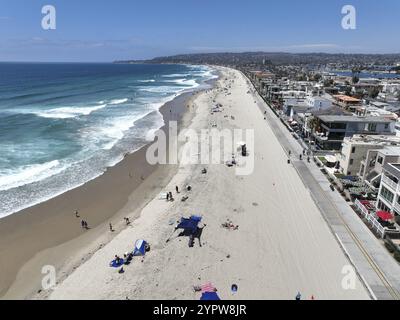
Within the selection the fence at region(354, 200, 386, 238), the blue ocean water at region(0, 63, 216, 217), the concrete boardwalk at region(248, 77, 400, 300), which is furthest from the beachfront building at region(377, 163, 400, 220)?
the blue ocean water at region(0, 63, 216, 217)

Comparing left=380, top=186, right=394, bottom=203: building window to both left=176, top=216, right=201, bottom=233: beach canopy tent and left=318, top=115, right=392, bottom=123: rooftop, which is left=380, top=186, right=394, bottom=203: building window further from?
left=318, top=115, right=392, bottom=123: rooftop

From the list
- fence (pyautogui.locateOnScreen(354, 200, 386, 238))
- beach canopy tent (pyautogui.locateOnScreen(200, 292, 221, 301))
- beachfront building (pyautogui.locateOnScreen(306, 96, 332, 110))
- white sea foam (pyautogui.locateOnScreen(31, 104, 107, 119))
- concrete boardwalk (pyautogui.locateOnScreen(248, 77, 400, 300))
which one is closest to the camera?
beach canopy tent (pyautogui.locateOnScreen(200, 292, 221, 301))

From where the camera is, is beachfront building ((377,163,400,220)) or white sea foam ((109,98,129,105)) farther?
white sea foam ((109,98,129,105))

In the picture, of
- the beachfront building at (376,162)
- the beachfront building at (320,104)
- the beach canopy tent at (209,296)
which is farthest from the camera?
the beachfront building at (320,104)

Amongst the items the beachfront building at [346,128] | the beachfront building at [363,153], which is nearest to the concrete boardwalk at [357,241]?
the beachfront building at [363,153]

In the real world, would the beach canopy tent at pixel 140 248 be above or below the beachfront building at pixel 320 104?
below

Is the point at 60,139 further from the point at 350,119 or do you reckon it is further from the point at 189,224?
the point at 350,119

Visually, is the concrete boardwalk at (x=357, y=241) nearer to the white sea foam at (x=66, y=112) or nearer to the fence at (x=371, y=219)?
the fence at (x=371, y=219)
